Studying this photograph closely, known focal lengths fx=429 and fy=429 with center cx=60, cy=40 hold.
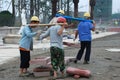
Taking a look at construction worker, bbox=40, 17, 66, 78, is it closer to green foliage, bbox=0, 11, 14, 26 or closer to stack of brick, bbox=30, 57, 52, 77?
stack of brick, bbox=30, 57, 52, 77

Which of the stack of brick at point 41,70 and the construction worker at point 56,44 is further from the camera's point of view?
the stack of brick at point 41,70

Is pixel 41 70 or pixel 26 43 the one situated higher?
pixel 26 43

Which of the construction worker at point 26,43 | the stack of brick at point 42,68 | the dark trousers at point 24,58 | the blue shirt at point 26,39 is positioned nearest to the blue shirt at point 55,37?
the construction worker at point 26,43

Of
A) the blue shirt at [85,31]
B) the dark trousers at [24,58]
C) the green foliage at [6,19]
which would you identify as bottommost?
the green foliage at [6,19]

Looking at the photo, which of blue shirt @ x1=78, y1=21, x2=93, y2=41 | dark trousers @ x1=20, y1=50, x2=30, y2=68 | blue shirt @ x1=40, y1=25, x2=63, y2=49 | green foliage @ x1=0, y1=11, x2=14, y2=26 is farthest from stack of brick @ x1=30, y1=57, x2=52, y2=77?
green foliage @ x1=0, y1=11, x2=14, y2=26

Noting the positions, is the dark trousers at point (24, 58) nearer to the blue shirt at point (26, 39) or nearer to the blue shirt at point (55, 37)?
the blue shirt at point (26, 39)

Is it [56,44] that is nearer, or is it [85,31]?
[56,44]

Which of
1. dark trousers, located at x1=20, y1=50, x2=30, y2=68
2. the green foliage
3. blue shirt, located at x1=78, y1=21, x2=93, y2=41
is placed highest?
blue shirt, located at x1=78, y1=21, x2=93, y2=41

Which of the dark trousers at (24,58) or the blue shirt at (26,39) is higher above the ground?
the blue shirt at (26,39)

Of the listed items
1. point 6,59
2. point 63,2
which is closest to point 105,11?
point 63,2

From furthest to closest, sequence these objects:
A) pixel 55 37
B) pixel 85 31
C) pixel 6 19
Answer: pixel 6 19, pixel 85 31, pixel 55 37

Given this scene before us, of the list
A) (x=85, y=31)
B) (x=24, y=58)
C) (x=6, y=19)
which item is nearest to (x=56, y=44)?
(x=24, y=58)

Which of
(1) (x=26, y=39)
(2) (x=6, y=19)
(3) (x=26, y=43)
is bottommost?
(2) (x=6, y=19)

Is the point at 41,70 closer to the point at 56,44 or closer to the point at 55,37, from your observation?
the point at 56,44
